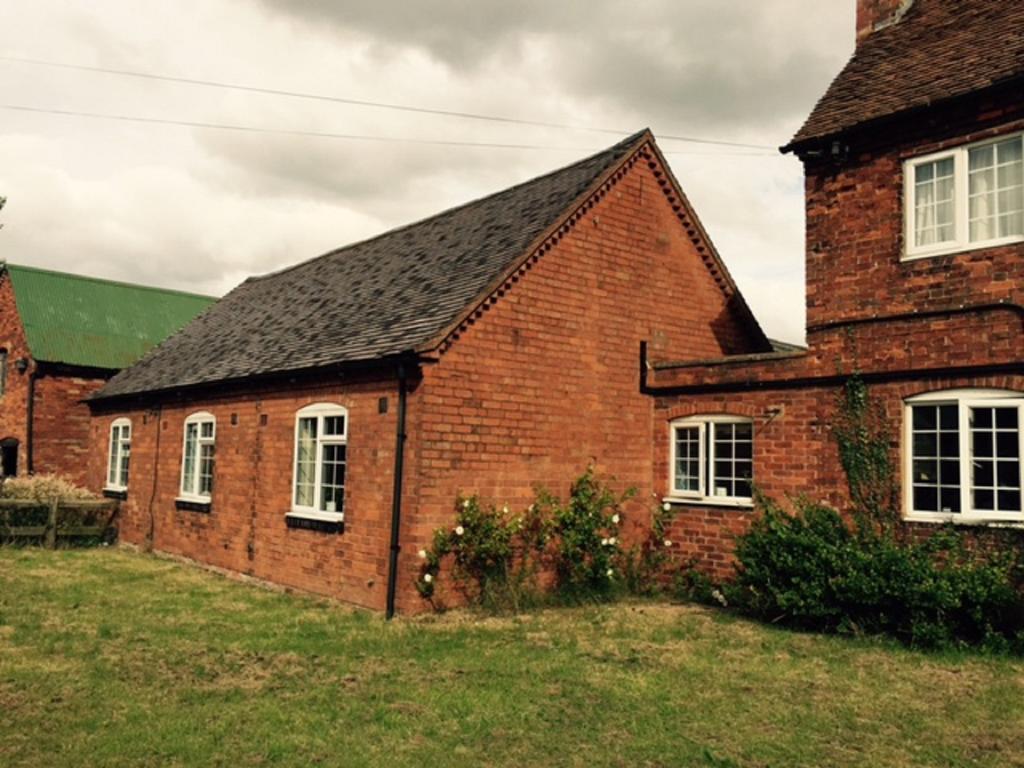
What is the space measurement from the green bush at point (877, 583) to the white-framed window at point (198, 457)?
10.7 m

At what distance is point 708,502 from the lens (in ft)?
44.2

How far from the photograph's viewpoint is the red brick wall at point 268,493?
1234cm

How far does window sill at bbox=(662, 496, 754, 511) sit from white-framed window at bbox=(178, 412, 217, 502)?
9008 millimetres

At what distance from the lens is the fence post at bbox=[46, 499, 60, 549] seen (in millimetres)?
18953

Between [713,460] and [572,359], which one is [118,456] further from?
[713,460]

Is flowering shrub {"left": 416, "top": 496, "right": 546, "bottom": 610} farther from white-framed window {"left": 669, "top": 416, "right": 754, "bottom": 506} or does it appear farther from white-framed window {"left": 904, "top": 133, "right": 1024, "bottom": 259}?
white-framed window {"left": 904, "top": 133, "right": 1024, "bottom": 259}

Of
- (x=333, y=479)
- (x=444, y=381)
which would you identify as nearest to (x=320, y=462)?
(x=333, y=479)

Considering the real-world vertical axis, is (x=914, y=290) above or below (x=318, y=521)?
above

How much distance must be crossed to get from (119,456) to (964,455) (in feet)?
62.7

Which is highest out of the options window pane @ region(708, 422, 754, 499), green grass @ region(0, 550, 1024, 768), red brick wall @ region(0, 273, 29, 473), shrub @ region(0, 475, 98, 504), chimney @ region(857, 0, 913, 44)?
chimney @ region(857, 0, 913, 44)

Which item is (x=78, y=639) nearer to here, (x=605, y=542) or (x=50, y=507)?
(x=605, y=542)

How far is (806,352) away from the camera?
12.2 metres

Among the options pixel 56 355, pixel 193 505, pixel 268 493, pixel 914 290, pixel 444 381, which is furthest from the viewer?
pixel 56 355

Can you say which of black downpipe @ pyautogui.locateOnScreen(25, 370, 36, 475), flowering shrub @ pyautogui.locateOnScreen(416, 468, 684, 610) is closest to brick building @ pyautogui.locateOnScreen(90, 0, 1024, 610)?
flowering shrub @ pyautogui.locateOnScreen(416, 468, 684, 610)
